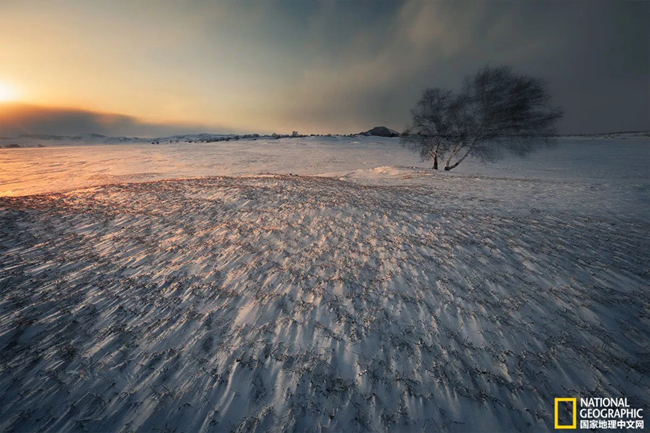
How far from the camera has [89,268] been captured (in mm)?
5184

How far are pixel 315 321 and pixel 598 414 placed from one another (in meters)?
3.74

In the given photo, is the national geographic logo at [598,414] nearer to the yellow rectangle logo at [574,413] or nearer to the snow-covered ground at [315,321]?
the yellow rectangle logo at [574,413]

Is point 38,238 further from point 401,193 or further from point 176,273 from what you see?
point 401,193

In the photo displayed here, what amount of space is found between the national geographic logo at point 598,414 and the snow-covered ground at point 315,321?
101 mm

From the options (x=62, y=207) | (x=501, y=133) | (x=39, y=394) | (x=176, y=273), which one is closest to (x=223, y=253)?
(x=176, y=273)

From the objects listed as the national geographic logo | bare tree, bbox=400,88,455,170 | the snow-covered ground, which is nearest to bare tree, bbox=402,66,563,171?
bare tree, bbox=400,88,455,170

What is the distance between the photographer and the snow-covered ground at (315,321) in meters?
2.80

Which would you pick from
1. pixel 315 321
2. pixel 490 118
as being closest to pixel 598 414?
pixel 315 321

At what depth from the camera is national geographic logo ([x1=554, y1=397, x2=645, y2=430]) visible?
8.91ft

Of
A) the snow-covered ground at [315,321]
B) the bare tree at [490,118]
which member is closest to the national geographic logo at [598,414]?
the snow-covered ground at [315,321]

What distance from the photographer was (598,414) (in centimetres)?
286

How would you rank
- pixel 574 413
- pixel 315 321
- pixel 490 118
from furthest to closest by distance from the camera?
pixel 490 118, pixel 315 321, pixel 574 413

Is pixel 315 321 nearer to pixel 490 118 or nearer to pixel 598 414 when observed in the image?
pixel 598 414

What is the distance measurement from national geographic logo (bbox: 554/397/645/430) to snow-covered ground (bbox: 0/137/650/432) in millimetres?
101
